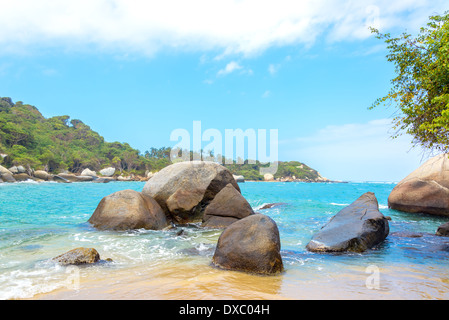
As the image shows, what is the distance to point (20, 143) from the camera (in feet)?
218

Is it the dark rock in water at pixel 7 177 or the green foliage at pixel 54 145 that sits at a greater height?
the green foliage at pixel 54 145

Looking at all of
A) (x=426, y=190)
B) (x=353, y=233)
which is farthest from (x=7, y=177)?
(x=426, y=190)

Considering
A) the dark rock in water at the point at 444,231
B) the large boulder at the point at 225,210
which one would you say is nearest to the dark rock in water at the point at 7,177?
the large boulder at the point at 225,210

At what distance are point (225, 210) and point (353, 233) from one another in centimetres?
457

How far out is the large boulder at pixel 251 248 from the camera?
4.98m

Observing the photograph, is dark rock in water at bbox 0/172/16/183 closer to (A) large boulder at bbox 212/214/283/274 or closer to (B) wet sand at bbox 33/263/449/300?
(B) wet sand at bbox 33/263/449/300

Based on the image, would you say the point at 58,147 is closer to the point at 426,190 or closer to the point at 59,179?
the point at 59,179

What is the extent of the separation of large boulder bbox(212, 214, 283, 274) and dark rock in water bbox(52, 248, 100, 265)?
2342 mm

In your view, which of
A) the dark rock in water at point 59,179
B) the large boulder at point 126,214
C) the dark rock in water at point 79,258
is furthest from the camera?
the dark rock in water at point 59,179

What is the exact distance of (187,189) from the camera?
11.3 m

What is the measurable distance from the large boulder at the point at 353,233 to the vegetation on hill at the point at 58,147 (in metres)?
63.5

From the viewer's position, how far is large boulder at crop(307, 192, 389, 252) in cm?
686

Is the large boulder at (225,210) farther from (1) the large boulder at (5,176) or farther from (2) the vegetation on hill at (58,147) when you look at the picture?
(2) the vegetation on hill at (58,147)
